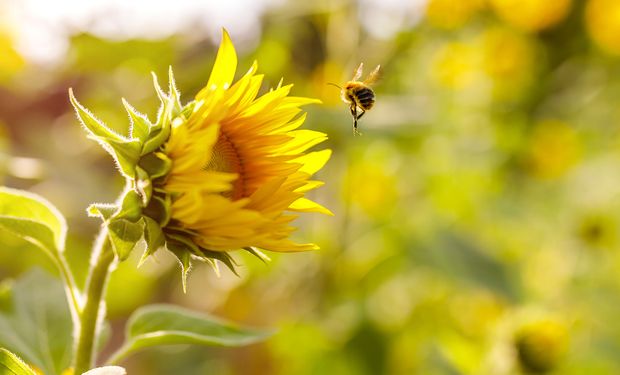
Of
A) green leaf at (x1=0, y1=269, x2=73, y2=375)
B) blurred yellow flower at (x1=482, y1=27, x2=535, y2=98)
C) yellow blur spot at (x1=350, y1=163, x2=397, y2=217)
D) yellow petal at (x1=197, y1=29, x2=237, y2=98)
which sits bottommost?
green leaf at (x1=0, y1=269, x2=73, y2=375)

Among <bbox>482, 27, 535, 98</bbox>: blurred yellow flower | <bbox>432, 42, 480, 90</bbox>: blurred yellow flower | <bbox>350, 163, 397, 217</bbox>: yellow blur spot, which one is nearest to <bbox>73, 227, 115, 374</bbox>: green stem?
<bbox>350, 163, 397, 217</bbox>: yellow blur spot

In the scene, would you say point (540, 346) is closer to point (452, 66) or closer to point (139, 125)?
point (139, 125)

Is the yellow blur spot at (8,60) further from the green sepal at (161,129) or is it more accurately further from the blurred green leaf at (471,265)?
the green sepal at (161,129)

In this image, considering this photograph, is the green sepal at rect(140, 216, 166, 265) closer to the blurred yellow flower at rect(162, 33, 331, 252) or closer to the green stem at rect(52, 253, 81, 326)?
the blurred yellow flower at rect(162, 33, 331, 252)

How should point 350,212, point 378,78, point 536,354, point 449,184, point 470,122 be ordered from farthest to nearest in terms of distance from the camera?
point 470,122 < point 449,184 < point 350,212 < point 536,354 < point 378,78

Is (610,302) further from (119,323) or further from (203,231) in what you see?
(203,231)

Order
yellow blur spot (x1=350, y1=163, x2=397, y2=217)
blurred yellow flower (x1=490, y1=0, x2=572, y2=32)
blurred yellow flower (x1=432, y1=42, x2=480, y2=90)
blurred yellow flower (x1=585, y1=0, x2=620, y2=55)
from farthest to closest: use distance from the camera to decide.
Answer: blurred yellow flower (x1=585, y1=0, x2=620, y2=55), blurred yellow flower (x1=490, y1=0, x2=572, y2=32), blurred yellow flower (x1=432, y1=42, x2=480, y2=90), yellow blur spot (x1=350, y1=163, x2=397, y2=217)

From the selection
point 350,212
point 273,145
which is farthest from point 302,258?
point 273,145
